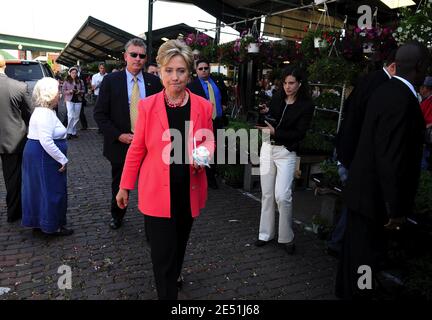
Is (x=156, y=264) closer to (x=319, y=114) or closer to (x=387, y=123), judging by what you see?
(x=387, y=123)

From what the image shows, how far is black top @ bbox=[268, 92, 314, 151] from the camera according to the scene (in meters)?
4.11

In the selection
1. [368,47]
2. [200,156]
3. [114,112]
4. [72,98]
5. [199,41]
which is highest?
[199,41]

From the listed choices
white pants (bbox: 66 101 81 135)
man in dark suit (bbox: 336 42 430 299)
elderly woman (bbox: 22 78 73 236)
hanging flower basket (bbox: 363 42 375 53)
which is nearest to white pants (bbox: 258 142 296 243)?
man in dark suit (bbox: 336 42 430 299)

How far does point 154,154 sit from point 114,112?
1.91 metres

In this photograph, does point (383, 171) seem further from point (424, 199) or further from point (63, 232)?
point (63, 232)

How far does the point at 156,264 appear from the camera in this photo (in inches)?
110

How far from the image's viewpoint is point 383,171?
248 centimetres

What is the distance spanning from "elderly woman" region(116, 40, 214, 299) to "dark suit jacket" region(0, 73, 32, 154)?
8.98 ft

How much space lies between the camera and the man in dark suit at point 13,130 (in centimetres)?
475

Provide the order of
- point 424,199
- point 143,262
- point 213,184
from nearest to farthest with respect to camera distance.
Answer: point 424,199, point 143,262, point 213,184

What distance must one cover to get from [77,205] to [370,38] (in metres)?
Answer: 4.87

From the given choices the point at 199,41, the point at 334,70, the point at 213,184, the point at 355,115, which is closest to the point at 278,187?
the point at 355,115

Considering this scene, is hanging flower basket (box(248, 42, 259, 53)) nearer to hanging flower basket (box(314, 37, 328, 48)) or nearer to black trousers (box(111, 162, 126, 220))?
hanging flower basket (box(314, 37, 328, 48))
